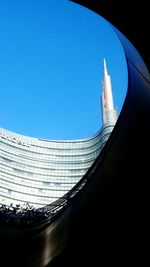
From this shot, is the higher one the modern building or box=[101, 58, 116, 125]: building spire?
box=[101, 58, 116, 125]: building spire

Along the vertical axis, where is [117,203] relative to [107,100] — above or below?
below

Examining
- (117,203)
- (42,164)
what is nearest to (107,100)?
(42,164)

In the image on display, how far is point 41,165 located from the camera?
90438 millimetres

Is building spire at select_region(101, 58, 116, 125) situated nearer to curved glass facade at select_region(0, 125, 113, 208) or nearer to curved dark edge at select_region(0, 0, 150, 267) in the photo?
curved glass facade at select_region(0, 125, 113, 208)

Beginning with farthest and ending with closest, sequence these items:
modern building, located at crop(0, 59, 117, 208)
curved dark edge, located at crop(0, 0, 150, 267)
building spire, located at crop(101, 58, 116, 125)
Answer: building spire, located at crop(101, 58, 116, 125)
modern building, located at crop(0, 59, 117, 208)
curved dark edge, located at crop(0, 0, 150, 267)

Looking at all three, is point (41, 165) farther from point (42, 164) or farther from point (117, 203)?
point (117, 203)

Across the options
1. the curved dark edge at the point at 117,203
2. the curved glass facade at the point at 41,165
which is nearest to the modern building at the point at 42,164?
the curved glass facade at the point at 41,165

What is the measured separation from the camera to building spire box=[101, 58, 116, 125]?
328 ft

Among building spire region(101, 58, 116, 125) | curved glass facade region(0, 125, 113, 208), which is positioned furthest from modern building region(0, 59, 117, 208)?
building spire region(101, 58, 116, 125)

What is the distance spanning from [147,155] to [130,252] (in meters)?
1.92

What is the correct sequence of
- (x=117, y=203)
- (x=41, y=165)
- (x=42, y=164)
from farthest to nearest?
(x=42, y=164), (x=41, y=165), (x=117, y=203)

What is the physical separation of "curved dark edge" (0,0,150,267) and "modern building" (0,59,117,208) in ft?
251

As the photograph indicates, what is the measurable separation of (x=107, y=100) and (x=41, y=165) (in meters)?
40.4

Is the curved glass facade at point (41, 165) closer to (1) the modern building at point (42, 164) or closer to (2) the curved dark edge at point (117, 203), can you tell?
(1) the modern building at point (42, 164)
